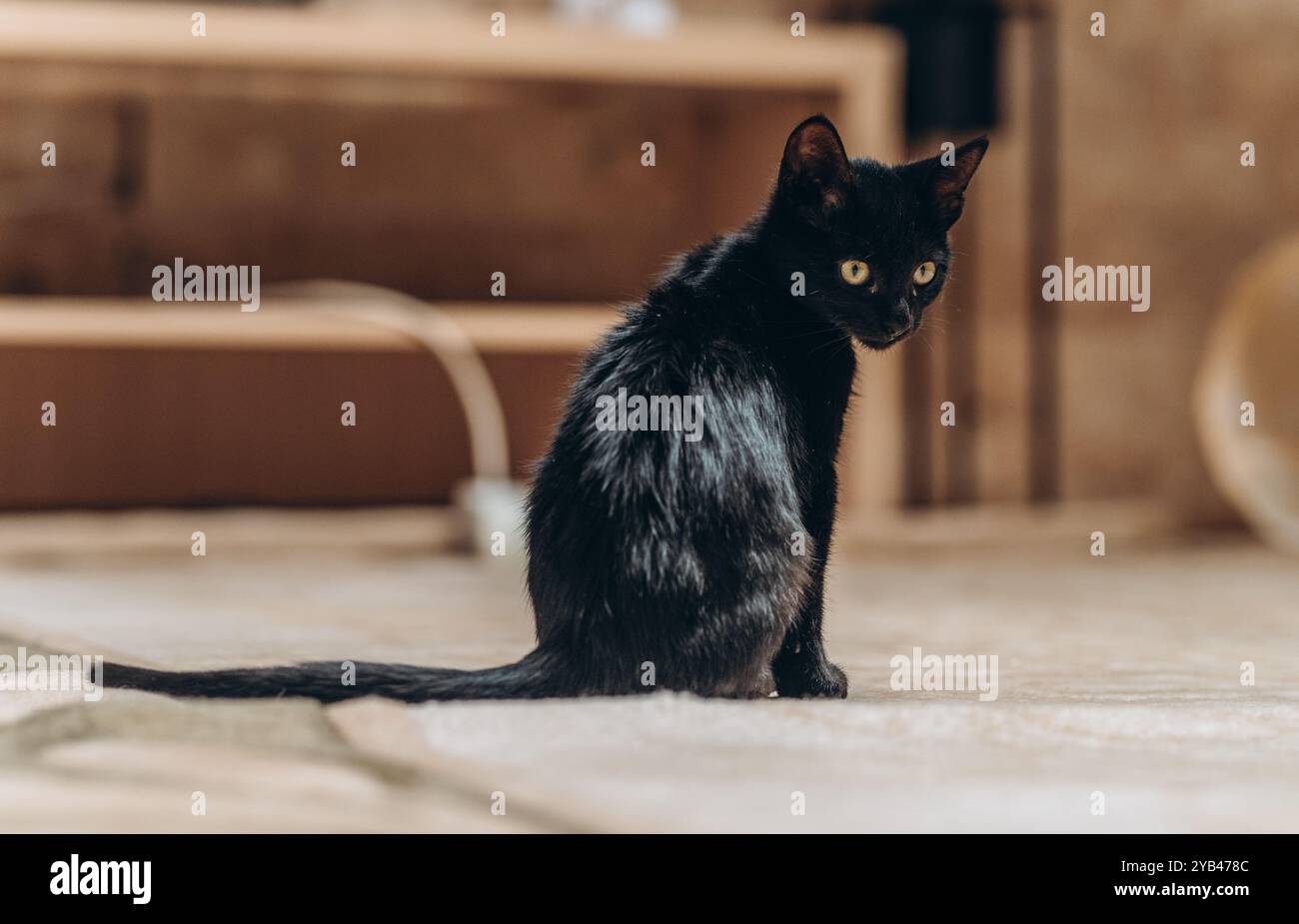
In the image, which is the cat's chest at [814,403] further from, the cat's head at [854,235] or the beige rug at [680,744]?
the beige rug at [680,744]

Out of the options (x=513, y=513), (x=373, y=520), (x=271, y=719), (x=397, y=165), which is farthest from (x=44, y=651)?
(x=397, y=165)

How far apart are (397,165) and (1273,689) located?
8.35 ft

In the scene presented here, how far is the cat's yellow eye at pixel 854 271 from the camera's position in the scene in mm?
1165

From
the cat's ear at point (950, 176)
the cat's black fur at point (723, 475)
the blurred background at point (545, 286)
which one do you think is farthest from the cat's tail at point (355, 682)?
the blurred background at point (545, 286)

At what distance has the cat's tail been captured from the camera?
109cm

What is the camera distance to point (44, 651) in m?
1.44

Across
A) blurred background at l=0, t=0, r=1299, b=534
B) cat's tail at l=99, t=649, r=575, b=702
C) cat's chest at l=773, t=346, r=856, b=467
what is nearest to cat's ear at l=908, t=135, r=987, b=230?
cat's chest at l=773, t=346, r=856, b=467

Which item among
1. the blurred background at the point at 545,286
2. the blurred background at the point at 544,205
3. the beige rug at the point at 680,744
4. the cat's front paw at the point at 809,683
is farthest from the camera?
the blurred background at the point at 544,205

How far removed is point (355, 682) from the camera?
3.61 feet

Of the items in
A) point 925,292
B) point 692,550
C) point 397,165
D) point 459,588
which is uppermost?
point 397,165

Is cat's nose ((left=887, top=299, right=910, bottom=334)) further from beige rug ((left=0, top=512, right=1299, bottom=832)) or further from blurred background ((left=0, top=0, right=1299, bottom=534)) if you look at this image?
blurred background ((left=0, top=0, right=1299, bottom=534))

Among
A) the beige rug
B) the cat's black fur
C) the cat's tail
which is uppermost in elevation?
the cat's black fur

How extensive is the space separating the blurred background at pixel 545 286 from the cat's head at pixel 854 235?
0.70 meters
